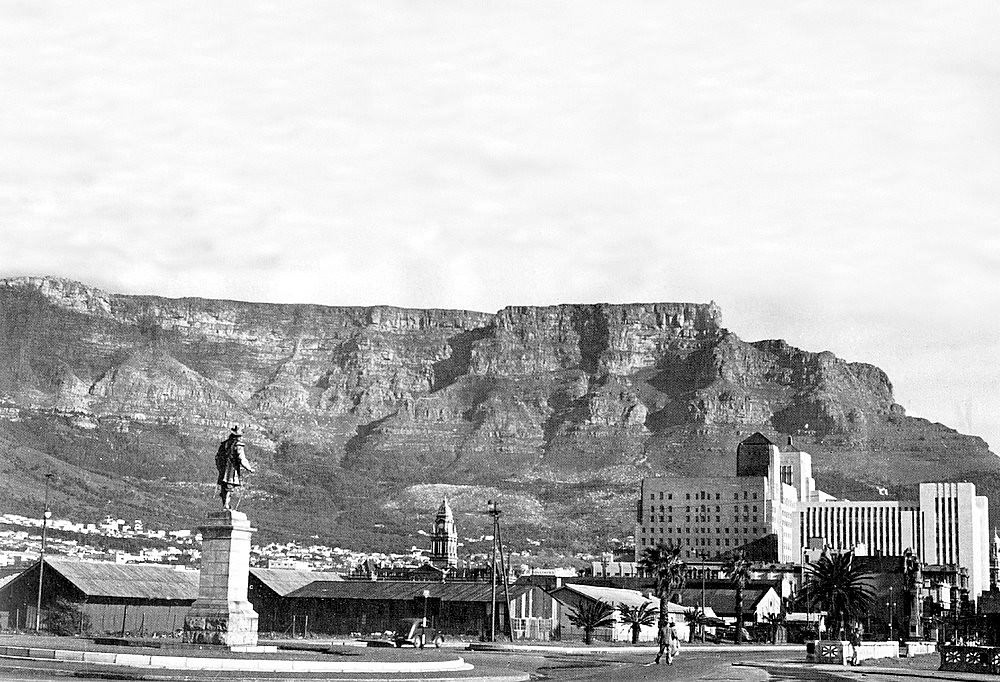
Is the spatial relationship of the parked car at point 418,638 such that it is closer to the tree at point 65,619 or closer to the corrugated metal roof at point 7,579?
the tree at point 65,619

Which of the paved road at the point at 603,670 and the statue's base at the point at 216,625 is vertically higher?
the statue's base at the point at 216,625

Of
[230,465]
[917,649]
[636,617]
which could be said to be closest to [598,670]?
[230,465]

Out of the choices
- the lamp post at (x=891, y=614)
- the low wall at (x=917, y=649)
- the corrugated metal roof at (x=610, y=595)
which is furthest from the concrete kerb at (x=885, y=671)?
the lamp post at (x=891, y=614)

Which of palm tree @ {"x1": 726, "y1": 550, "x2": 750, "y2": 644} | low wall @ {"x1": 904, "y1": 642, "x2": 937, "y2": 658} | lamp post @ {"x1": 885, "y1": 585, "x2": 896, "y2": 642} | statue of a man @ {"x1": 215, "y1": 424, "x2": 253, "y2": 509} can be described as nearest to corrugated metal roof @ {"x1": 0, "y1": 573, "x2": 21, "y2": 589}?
palm tree @ {"x1": 726, "y1": 550, "x2": 750, "y2": 644}


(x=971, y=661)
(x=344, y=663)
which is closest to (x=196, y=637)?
(x=344, y=663)

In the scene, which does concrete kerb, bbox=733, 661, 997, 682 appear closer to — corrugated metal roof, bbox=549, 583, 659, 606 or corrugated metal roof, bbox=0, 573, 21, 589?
corrugated metal roof, bbox=549, 583, 659, 606

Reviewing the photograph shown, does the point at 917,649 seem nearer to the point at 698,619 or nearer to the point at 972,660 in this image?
the point at 698,619
